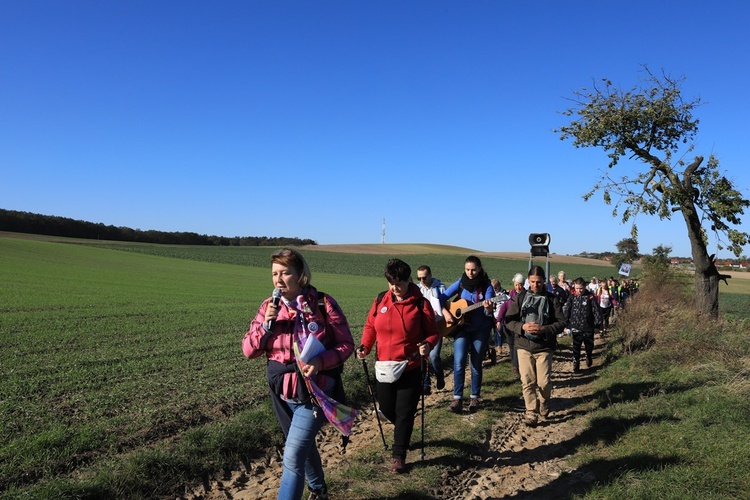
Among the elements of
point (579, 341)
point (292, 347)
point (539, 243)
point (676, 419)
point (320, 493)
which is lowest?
point (320, 493)

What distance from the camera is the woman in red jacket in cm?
461

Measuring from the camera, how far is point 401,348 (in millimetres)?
4656

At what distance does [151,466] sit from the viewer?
172 inches

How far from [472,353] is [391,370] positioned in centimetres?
250

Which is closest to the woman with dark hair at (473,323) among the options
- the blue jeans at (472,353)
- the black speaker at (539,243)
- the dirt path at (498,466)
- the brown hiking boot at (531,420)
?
the blue jeans at (472,353)

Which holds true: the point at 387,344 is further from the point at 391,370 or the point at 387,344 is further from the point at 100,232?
the point at 100,232

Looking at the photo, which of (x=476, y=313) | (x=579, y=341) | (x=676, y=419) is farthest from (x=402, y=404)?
(x=579, y=341)

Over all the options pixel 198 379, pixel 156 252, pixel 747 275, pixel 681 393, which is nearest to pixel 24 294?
pixel 198 379

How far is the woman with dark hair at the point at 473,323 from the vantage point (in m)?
6.72

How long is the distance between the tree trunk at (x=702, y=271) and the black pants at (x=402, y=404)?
9.92 m

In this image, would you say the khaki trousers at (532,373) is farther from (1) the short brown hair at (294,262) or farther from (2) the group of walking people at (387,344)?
(1) the short brown hair at (294,262)

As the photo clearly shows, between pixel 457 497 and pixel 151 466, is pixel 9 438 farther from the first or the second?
pixel 457 497

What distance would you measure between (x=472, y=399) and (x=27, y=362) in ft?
24.7

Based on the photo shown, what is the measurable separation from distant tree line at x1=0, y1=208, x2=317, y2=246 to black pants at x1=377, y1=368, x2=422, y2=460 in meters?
83.1
